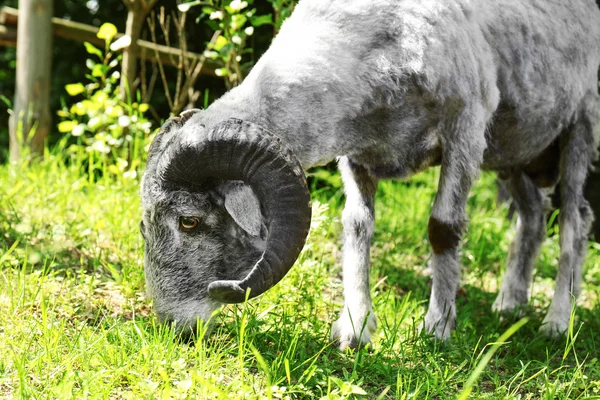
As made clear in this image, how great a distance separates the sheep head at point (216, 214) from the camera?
132 inches

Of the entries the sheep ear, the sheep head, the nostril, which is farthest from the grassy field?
the sheep ear

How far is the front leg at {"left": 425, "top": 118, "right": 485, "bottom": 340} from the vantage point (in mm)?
4082

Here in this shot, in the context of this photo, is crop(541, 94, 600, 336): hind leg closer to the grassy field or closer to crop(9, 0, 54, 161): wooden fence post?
the grassy field

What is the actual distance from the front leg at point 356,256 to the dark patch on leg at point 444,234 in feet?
1.49

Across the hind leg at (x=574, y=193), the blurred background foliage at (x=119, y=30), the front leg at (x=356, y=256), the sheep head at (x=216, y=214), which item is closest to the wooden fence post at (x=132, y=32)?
the blurred background foliage at (x=119, y=30)

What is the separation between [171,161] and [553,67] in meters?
2.60

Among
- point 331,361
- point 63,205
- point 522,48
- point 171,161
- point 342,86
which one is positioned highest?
point 522,48

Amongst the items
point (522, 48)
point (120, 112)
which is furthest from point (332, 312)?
point (120, 112)

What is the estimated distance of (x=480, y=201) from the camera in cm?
860

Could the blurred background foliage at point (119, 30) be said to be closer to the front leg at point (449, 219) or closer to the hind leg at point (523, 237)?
the hind leg at point (523, 237)

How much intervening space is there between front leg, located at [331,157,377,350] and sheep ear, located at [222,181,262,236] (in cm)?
85

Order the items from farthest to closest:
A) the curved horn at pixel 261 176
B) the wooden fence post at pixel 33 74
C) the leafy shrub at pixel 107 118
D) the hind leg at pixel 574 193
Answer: the wooden fence post at pixel 33 74, the leafy shrub at pixel 107 118, the hind leg at pixel 574 193, the curved horn at pixel 261 176

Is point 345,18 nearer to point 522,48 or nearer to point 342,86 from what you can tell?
point 342,86

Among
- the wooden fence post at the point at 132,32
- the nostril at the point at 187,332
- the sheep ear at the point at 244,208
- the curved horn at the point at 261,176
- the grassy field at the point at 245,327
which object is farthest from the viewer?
the wooden fence post at the point at 132,32
